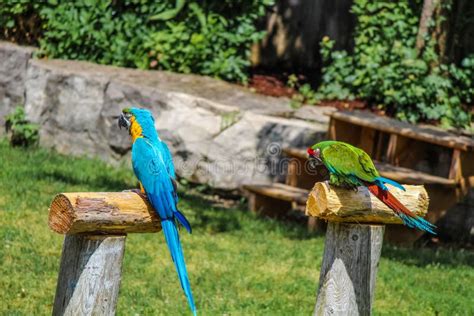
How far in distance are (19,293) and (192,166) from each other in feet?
12.0

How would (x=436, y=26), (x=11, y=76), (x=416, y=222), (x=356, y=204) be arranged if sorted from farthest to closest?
(x=11, y=76) < (x=436, y=26) < (x=356, y=204) < (x=416, y=222)

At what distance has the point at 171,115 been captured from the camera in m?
9.81

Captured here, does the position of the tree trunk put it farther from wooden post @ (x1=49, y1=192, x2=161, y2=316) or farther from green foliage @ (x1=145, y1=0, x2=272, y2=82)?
wooden post @ (x1=49, y1=192, x2=161, y2=316)

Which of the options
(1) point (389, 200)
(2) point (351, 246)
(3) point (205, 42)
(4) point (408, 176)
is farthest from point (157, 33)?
(1) point (389, 200)

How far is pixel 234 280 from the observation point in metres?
7.04

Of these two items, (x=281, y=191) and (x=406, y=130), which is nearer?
(x=406, y=130)

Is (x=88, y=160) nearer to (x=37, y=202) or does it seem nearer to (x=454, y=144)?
(x=37, y=202)

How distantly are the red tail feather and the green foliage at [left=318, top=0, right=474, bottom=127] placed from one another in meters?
5.11

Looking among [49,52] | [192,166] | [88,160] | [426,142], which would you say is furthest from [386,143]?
[49,52]

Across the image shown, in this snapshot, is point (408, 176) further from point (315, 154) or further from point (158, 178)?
point (158, 178)

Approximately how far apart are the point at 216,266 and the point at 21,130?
387cm

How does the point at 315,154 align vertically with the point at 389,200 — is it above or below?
above

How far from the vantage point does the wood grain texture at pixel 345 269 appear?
5.17 meters

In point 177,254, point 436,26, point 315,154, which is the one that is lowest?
point 177,254
